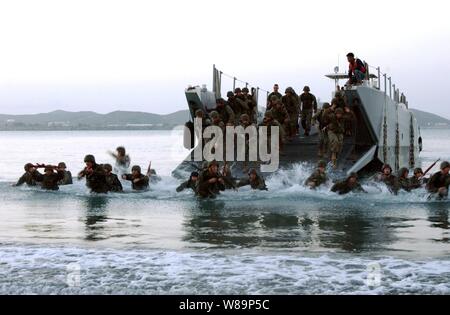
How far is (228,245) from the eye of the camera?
1044cm

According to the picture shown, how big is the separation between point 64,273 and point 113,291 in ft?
3.32

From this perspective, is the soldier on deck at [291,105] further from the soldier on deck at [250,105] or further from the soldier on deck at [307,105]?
the soldier on deck at [250,105]

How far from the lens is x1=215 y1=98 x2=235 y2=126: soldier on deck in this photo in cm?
2270

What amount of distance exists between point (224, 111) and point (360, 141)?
436 cm

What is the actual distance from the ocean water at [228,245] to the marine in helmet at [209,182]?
369 millimetres

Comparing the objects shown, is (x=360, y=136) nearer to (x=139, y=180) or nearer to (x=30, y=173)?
(x=139, y=180)

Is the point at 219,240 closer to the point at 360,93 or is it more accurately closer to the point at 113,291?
the point at 113,291

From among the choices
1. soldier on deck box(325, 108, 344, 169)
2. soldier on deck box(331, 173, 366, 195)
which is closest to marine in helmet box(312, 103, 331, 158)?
soldier on deck box(325, 108, 344, 169)

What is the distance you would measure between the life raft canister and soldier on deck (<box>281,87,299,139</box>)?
3.09m

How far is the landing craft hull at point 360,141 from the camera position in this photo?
71.4ft

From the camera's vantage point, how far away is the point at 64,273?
8.47 metres

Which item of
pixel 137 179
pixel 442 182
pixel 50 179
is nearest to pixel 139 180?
pixel 137 179
